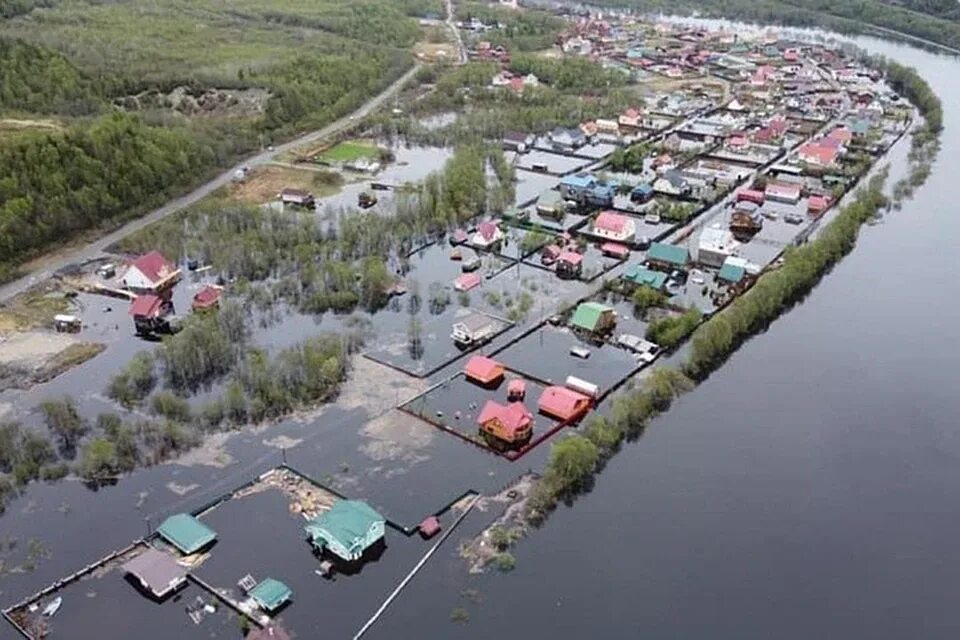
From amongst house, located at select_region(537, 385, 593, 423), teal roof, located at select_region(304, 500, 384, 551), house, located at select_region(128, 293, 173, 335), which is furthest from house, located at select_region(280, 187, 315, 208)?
teal roof, located at select_region(304, 500, 384, 551)

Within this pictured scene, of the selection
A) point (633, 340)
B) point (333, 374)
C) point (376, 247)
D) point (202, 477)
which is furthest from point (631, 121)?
point (202, 477)

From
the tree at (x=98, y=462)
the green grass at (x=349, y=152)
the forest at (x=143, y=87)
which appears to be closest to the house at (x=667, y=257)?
the green grass at (x=349, y=152)

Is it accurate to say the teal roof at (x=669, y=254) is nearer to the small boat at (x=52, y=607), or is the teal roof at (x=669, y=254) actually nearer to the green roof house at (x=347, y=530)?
the green roof house at (x=347, y=530)

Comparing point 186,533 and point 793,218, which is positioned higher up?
point 186,533

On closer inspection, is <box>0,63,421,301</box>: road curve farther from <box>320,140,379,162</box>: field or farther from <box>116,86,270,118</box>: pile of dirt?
<box>116,86,270,118</box>: pile of dirt

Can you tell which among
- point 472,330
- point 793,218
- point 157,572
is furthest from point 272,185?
point 157,572

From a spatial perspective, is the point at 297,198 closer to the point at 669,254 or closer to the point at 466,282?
the point at 466,282
